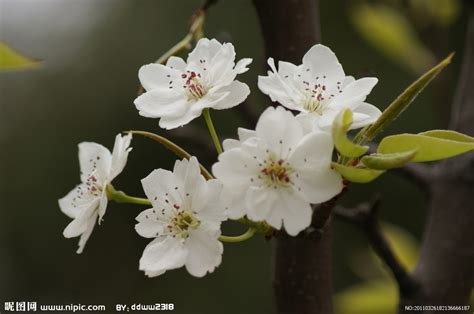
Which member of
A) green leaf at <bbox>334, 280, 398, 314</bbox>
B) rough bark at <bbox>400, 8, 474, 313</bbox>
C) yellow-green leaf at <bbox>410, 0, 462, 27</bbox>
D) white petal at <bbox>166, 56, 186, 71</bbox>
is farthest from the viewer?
yellow-green leaf at <bbox>410, 0, 462, 27</bbox>

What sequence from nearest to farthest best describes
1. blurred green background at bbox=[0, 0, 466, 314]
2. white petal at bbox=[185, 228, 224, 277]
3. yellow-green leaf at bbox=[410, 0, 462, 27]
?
white petal at bbox=[185, 228, 224, 277] < yellow-green leaf at bbox=[410, 0, 462, 27] < blurred green background at bbox=[0, 0, 466, 314]

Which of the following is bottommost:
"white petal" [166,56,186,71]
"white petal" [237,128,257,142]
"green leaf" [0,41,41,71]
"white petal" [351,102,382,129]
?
"white petal" [237,128,257,142]

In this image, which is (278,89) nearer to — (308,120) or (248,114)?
(308,120)

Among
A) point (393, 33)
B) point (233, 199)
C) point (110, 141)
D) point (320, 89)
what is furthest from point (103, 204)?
point (110, 141)

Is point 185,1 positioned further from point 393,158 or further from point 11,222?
point 393,158

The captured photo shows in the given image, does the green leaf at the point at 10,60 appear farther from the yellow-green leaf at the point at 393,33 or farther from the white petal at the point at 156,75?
the yellow-green leaf at the point at 393,33

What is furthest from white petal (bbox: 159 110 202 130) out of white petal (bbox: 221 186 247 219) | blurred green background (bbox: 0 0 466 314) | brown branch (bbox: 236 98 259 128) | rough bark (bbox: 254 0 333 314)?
blurred green background (bbox: 0 0 466 314)

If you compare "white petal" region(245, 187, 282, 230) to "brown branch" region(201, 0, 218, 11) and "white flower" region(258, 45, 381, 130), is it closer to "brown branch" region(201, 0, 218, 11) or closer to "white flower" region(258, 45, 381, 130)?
"white flower" region(258, 45, 381, 130)
